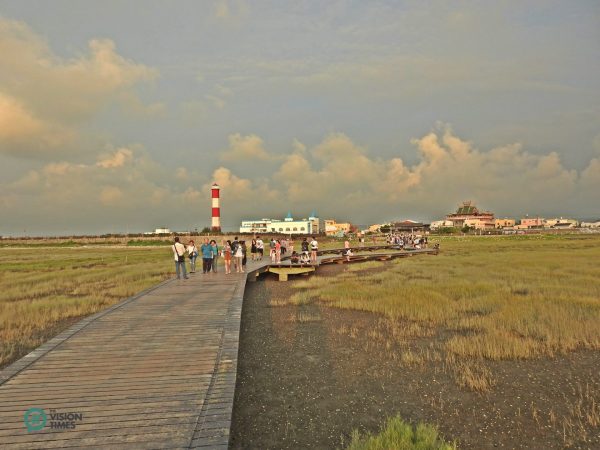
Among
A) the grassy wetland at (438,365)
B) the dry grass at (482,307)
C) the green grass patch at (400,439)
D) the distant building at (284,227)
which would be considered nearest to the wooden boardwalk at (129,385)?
the grassy wetland at (438,365)

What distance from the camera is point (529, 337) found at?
9820 millimetres

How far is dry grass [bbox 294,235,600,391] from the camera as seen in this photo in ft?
29.7

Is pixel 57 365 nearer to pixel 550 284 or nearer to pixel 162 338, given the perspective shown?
pixel 162 338

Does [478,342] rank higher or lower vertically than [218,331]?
lower

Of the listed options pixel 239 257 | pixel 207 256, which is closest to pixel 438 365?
pixel 239 257

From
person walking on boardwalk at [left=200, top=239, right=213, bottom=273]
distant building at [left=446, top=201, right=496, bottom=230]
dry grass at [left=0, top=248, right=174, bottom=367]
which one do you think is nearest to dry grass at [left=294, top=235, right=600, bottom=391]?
person walking on boardwalk at [left=200, top=239, right=213, bottom=273]

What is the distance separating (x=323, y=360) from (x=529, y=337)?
17.9ft

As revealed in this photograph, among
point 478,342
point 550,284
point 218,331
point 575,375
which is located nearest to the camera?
point 575,375

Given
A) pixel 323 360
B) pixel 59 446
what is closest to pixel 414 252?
pixel 323 360

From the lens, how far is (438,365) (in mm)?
8234
